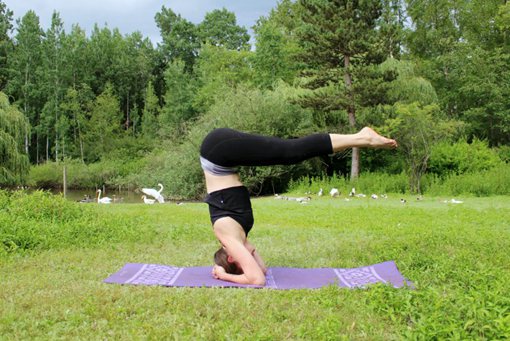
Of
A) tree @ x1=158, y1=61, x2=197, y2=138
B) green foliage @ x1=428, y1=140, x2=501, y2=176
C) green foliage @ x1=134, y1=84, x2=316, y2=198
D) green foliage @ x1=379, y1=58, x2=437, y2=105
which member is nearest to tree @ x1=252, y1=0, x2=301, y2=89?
green foliage @ x1=134, y1=84, x2=316, y2=198

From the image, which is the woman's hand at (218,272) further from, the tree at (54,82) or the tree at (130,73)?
the tree at (130,73)

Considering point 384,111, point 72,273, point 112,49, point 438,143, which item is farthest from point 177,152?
point 112,49

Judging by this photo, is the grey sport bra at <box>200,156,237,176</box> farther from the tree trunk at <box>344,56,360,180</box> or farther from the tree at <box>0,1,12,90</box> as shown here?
the tree at <box>0,1,12,90</box>

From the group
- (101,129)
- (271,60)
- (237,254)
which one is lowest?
(237,254)

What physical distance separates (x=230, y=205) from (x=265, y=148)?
2.19ft

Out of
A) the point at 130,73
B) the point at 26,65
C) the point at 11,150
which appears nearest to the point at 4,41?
the point at 26,65

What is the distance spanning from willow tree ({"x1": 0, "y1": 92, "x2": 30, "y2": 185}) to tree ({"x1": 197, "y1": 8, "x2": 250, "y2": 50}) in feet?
→ 95.1

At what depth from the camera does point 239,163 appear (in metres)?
4.37

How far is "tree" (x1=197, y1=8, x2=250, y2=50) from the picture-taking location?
1768 inches

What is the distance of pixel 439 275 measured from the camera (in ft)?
13.4

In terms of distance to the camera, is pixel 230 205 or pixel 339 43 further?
pixel 339 43

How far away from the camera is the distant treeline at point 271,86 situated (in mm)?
17594

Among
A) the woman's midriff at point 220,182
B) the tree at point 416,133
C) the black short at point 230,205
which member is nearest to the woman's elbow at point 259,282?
the black short at point 230,205

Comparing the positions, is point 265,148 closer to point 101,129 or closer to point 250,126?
point 250,126
